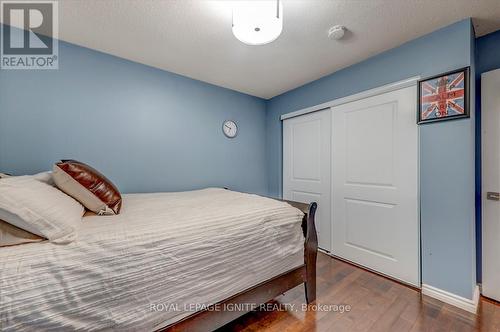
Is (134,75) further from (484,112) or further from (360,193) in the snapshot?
(484,112)

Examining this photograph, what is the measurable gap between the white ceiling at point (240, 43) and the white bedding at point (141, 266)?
4.94ft

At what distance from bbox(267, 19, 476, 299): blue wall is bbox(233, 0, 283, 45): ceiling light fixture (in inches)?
58.9

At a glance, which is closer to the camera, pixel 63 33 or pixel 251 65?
pixel 63 33

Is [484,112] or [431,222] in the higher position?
[484,112]

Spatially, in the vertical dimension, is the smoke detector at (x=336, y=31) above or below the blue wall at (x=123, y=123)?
above

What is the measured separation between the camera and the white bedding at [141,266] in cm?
77

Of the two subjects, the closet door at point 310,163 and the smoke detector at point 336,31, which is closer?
the smoke detector at point 336,31

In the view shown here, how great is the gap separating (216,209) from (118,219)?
61 cm

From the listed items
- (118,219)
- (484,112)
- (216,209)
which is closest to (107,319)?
(118,219)

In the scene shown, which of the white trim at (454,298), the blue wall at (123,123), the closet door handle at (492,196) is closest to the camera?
the white trim at (454,298)

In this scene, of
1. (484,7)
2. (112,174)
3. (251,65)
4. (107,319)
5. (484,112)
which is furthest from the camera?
(251,65)

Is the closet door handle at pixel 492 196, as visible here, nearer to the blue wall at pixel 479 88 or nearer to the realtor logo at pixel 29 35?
the blue wall at pixel 479 88

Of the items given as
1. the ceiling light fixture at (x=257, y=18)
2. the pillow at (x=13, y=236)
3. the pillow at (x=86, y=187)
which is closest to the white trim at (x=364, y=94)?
the ceiling light fixture at (x=257, y=18)

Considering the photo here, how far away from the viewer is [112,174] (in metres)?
2.23
